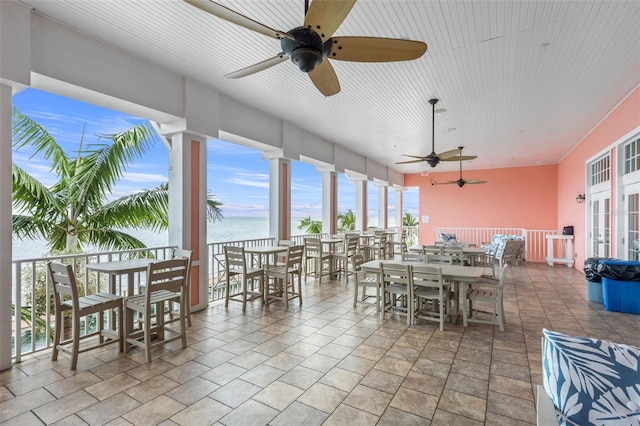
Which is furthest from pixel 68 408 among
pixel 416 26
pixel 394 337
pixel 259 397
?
pixel 416 26

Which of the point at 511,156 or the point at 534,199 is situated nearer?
the point at 511,156

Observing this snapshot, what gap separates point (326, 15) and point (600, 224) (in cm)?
794

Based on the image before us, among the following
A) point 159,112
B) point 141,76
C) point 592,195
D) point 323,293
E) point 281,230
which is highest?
point 141,76

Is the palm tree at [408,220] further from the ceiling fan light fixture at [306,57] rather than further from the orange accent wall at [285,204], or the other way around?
the ceiling fan light fixture at [306,57]

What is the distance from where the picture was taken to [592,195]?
7.38 meters

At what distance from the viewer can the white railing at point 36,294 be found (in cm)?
313

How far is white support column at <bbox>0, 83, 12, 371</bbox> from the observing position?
114 inches

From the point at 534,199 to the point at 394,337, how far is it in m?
10.6

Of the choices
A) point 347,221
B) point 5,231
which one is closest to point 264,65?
point 5,231

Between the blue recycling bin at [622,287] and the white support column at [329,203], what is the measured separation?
564 centimetres

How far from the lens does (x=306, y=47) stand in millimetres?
2123

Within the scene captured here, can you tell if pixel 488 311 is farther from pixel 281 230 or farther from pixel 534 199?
pixel 534 199

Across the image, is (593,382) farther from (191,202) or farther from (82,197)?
(82,197)

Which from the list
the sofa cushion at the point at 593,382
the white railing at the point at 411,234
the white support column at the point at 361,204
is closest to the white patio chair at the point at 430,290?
the sofa cushion at the point at 593,382
